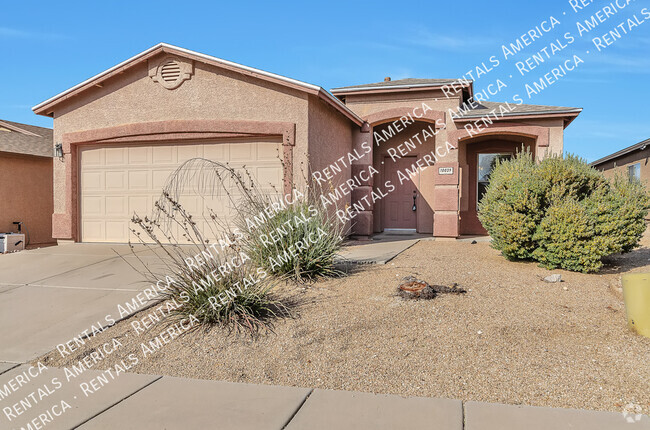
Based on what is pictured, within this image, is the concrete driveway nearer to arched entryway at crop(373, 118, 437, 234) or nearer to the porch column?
the porch column

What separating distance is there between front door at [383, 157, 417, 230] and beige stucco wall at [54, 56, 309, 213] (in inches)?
202

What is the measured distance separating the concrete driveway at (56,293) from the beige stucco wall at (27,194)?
580 centimetres

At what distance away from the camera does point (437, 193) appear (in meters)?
12.9

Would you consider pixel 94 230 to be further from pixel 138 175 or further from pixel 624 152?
pixel 624 152

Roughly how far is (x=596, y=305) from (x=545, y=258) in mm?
1875

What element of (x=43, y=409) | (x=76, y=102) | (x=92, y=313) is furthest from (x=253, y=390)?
(x=76, y=102)

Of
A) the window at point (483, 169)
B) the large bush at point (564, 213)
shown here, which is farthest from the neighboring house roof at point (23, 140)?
the large bush at point (564, 213)

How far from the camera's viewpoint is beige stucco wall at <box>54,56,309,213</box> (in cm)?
1049

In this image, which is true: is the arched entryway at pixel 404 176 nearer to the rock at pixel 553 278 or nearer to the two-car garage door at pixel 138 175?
the two-car garage door at pixel 138 175

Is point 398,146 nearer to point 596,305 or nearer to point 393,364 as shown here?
point 596,305

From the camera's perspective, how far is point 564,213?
7.08 m

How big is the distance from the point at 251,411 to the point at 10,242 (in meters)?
12.1

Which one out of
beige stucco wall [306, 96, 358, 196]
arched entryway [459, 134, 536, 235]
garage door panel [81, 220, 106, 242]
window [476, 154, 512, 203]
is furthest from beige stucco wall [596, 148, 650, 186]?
garage door panel [81, 220, 106, 242]

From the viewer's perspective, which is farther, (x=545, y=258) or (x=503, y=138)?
(x=503, y=138)
